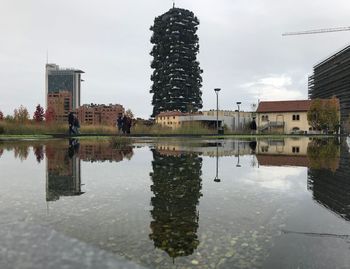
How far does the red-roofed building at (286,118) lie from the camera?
80188mm

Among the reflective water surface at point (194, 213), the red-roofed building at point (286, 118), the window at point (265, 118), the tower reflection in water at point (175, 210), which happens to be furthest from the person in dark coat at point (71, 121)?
the window at point (265, 118)

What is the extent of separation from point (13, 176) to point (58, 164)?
8.49 ft

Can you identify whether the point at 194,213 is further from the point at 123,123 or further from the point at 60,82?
the point at 60,82

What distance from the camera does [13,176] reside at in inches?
383

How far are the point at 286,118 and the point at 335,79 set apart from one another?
1837 inches

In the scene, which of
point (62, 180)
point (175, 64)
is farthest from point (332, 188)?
point (175, 64)

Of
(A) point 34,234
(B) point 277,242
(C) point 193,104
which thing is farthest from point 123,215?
(C) point 193,104

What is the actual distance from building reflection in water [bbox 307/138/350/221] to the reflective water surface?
0.02m

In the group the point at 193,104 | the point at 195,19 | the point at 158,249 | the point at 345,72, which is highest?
the point at 195,19

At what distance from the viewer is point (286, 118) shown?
81375mm

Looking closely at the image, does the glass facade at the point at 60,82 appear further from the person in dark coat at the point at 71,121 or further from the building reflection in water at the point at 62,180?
the building reflection in water at the point at 62,180

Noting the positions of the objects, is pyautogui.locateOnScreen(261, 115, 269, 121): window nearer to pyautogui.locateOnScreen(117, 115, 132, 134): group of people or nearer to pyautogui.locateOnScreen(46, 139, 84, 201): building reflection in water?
pyautogui.locateOnScreen(117, 115, 132, 134): group of people

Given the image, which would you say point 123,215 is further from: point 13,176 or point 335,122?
point 335,122

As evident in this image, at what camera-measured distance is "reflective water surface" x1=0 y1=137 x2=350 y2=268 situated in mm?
4086
